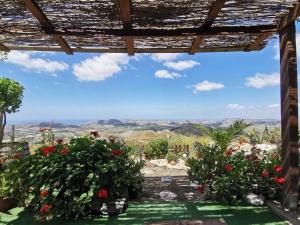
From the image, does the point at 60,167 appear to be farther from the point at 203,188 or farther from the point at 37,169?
the point at 203,188

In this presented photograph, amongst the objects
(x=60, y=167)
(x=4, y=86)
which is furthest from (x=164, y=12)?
(x=4, y=86)

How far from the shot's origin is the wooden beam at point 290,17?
4.44 meters

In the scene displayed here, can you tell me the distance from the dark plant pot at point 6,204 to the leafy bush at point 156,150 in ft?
22.1

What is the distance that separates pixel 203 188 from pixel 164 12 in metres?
2.84

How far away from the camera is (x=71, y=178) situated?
5012mm

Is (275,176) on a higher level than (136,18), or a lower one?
lower

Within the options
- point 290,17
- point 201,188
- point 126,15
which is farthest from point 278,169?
point 126,15

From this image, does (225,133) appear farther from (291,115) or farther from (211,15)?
(211,15)

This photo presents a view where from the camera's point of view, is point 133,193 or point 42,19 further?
point 133,193

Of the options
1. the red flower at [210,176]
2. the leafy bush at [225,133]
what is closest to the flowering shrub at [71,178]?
the red flower at [210,176]

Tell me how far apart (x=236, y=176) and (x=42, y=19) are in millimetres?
3520

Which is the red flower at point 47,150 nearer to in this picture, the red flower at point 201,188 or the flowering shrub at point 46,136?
the flowering shrub at point 46,136

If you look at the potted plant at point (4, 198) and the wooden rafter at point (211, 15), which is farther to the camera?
the potted plant at point (4, 198)

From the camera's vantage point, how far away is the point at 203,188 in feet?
19.5
